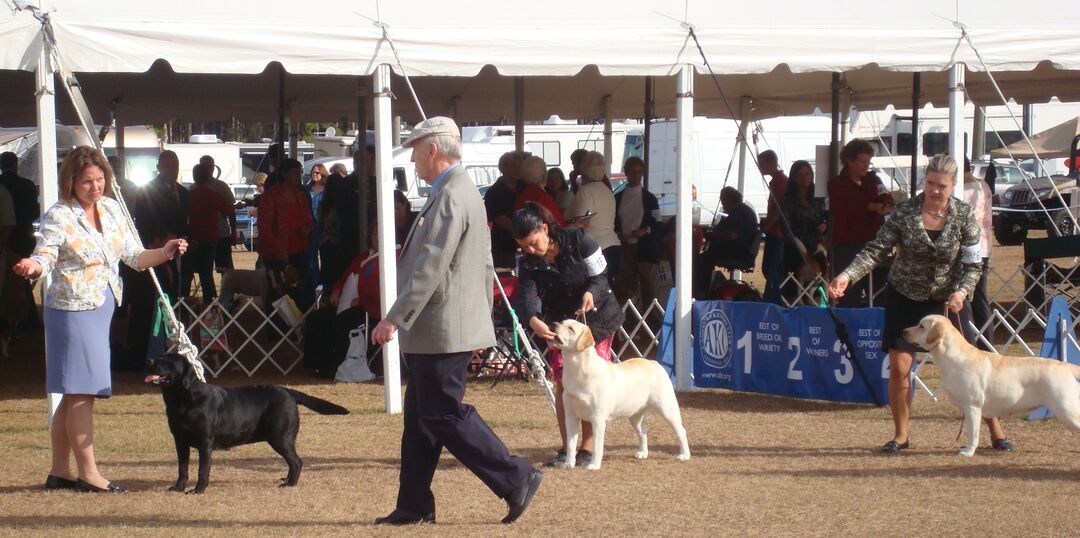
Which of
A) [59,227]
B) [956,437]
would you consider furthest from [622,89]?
[59,227]

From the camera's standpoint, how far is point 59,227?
547 centimetres

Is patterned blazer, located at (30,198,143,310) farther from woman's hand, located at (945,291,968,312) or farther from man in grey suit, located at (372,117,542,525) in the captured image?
woman's hand, located at (945,291,968,312)

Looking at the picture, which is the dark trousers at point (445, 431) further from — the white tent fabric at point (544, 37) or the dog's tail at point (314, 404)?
the white tent fabric at point (544, 37)

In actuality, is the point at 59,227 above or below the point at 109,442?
above

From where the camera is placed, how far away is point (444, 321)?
15.2ft

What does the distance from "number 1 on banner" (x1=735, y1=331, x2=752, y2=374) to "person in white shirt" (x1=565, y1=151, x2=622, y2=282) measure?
2.16 m

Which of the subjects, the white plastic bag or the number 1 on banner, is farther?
the white plastic bag

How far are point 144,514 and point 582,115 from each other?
12319 millimetres

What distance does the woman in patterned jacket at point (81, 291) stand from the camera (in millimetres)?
5516

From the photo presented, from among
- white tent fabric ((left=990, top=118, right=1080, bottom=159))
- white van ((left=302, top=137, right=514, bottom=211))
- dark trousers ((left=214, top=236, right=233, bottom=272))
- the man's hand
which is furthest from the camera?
white van ((left=302, top=137, right=514, bottom=211))

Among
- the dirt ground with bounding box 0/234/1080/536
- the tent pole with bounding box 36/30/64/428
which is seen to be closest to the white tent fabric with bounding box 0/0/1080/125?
the tent pole with bounding box 36/30/64/428

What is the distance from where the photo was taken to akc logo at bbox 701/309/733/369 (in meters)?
8.66

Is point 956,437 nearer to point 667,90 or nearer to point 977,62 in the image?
point 977,62

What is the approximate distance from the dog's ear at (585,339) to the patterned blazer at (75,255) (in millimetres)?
2172
